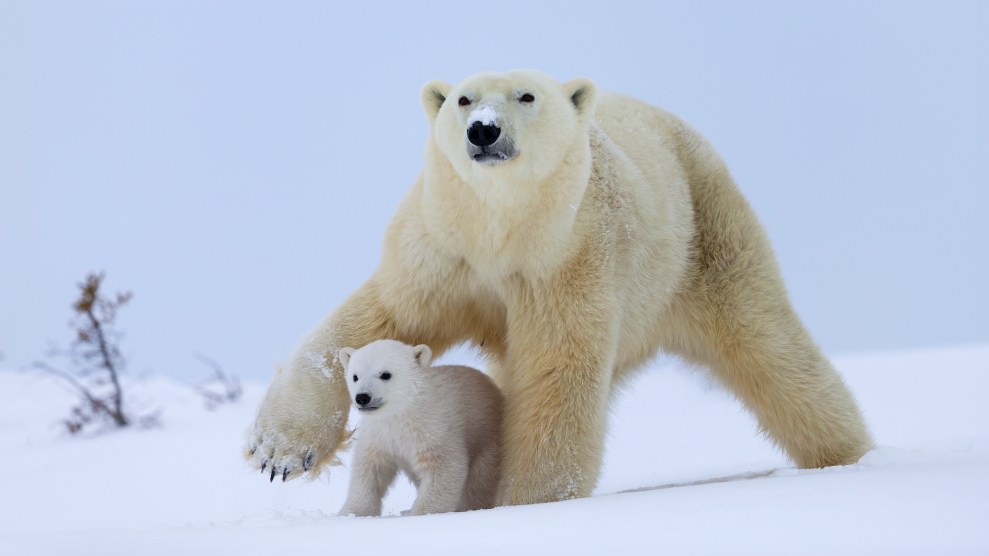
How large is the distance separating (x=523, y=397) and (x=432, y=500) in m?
0.51

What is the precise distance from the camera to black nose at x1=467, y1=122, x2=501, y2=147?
337 cm

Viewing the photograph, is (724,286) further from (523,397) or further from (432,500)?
(432,500)

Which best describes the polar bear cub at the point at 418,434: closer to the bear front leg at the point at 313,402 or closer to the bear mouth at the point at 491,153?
the bear front leg at the point at 313,402

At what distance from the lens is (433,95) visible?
381cm

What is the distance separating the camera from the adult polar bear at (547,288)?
3.64 meters

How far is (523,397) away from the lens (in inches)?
153

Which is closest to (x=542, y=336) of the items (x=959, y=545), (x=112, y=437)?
(x=959, y=545)

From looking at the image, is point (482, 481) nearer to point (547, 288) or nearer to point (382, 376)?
point (382, 376)

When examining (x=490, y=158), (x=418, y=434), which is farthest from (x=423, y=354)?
(x=490, y=158)

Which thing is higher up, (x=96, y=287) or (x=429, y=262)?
(x=429, y=262)

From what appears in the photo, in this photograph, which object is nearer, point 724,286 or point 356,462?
point 356,462

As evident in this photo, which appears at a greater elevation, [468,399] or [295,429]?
[468,399]

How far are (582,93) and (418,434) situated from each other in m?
1.41

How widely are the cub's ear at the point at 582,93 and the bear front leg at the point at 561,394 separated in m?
0.66
